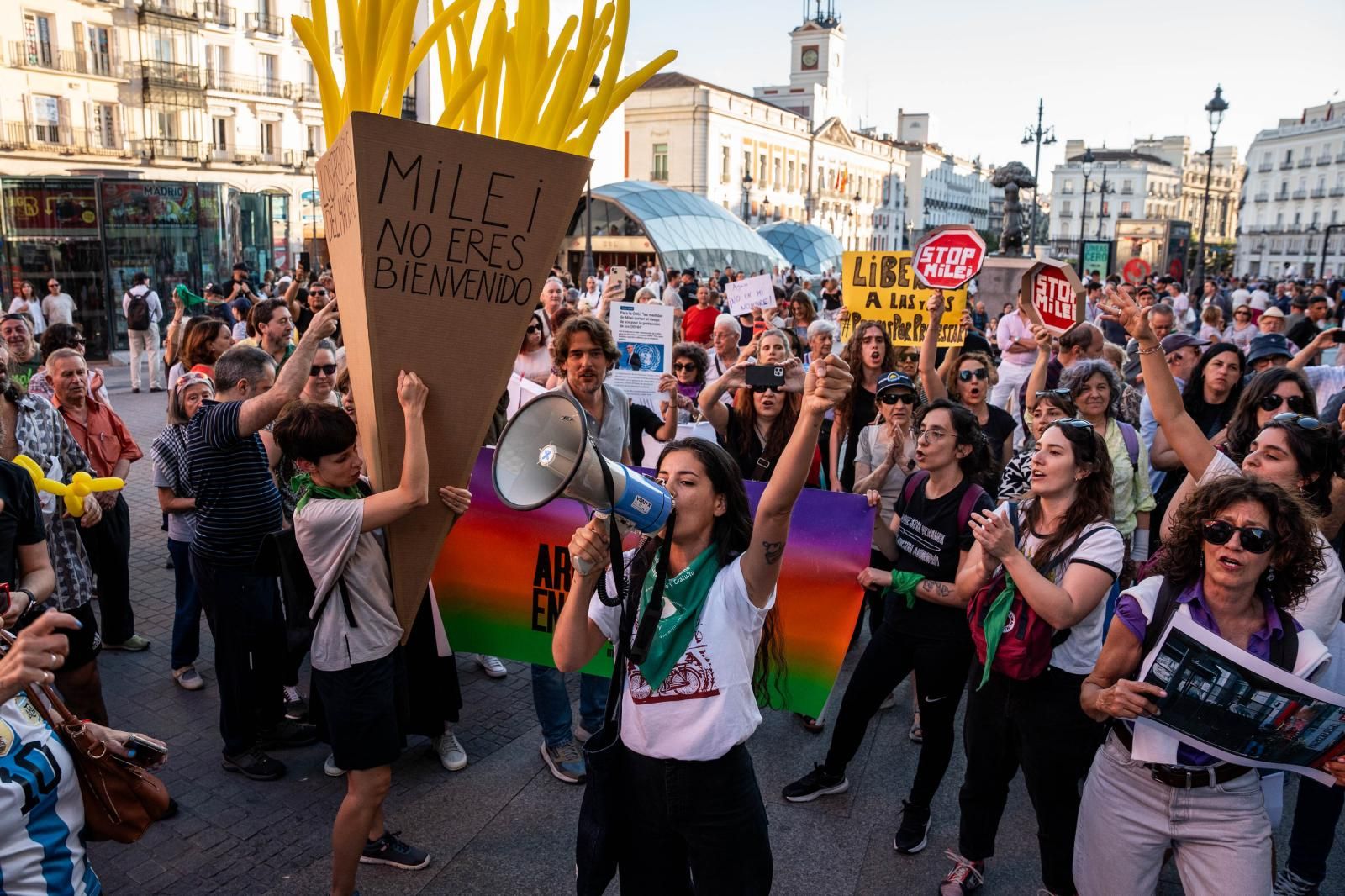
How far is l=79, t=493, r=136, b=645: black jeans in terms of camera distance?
518 cm

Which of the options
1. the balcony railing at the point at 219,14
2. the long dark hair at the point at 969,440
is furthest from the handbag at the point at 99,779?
the balcony railing at the point at 219,14

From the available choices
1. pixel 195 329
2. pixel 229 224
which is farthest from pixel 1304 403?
pixel 229 224

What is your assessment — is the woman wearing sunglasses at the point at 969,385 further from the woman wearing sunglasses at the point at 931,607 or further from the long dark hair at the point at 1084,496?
the long dark hair at the point at 1084,496

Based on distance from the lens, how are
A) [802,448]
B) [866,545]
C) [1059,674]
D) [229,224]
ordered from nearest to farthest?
[802,448] → [1059,674] → [866,545] → [229,224]

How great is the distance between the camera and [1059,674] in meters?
3.12

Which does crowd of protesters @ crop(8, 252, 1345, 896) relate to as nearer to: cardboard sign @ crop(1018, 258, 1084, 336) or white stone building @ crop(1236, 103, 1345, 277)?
cardboard sign @ crop(1018, 258, 1084, 336)

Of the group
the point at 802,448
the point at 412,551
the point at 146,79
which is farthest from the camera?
the point at 146,79

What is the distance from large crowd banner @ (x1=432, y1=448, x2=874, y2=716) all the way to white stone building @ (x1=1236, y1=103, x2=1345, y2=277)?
90108 mm

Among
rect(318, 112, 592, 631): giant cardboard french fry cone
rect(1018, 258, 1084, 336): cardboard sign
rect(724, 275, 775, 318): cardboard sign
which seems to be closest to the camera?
rect(318, 112, 592, 631): giant cardboard french fry cone

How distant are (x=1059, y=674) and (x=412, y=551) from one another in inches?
88.8

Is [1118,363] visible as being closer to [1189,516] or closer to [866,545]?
[866,545]

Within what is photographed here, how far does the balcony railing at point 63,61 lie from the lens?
35719 millimetres

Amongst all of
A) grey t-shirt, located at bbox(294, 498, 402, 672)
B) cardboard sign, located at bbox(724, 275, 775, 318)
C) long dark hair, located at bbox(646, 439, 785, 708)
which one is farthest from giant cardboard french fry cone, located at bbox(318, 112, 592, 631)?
cardboard sign, located at bbox(724, 275, 775, 318)

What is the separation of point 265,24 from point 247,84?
306 centimetres
